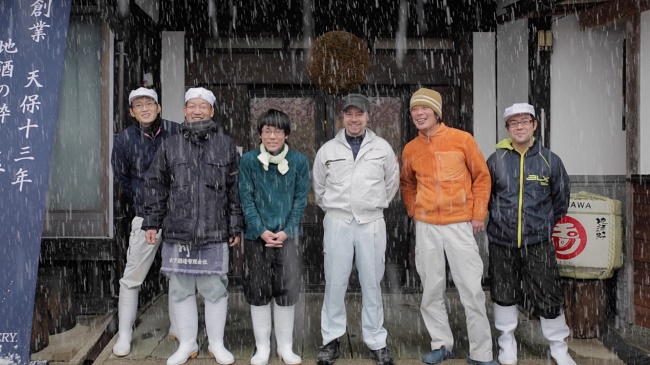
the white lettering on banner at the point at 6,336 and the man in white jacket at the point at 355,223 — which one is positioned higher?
the man in white jacket at the point at 355,223

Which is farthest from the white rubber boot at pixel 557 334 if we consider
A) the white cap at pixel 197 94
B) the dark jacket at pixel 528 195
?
the white cap at pixel 197 94

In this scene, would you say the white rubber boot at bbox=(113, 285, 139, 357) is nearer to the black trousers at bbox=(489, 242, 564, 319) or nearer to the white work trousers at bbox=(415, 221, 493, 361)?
the white work trousers at bbox=(415, 221, 493, 361)

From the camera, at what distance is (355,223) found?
15.4 feet

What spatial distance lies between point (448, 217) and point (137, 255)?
8.98ft

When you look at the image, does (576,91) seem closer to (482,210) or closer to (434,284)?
(482,210)

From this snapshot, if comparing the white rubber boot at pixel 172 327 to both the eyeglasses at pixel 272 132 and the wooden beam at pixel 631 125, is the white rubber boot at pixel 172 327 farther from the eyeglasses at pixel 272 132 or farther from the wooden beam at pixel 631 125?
the wooden beam at pixel 631 125

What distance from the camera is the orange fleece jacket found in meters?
4.61

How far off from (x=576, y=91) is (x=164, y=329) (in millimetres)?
5098

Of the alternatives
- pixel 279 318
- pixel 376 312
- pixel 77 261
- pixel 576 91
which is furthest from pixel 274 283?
pixel 576 91

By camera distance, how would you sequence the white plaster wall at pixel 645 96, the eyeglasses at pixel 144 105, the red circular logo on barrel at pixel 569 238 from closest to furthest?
1. the eyeglasses at pixel 144 105
2. the red circular logo on barrel at pixel 569 238
3. the white plaster wall at pixel 645 96

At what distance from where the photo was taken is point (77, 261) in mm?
6012

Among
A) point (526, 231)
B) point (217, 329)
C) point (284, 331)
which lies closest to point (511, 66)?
point (526, 231)

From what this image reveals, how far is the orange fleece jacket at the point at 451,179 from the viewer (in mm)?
4609

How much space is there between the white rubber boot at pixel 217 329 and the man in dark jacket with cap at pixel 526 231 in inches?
90.8
